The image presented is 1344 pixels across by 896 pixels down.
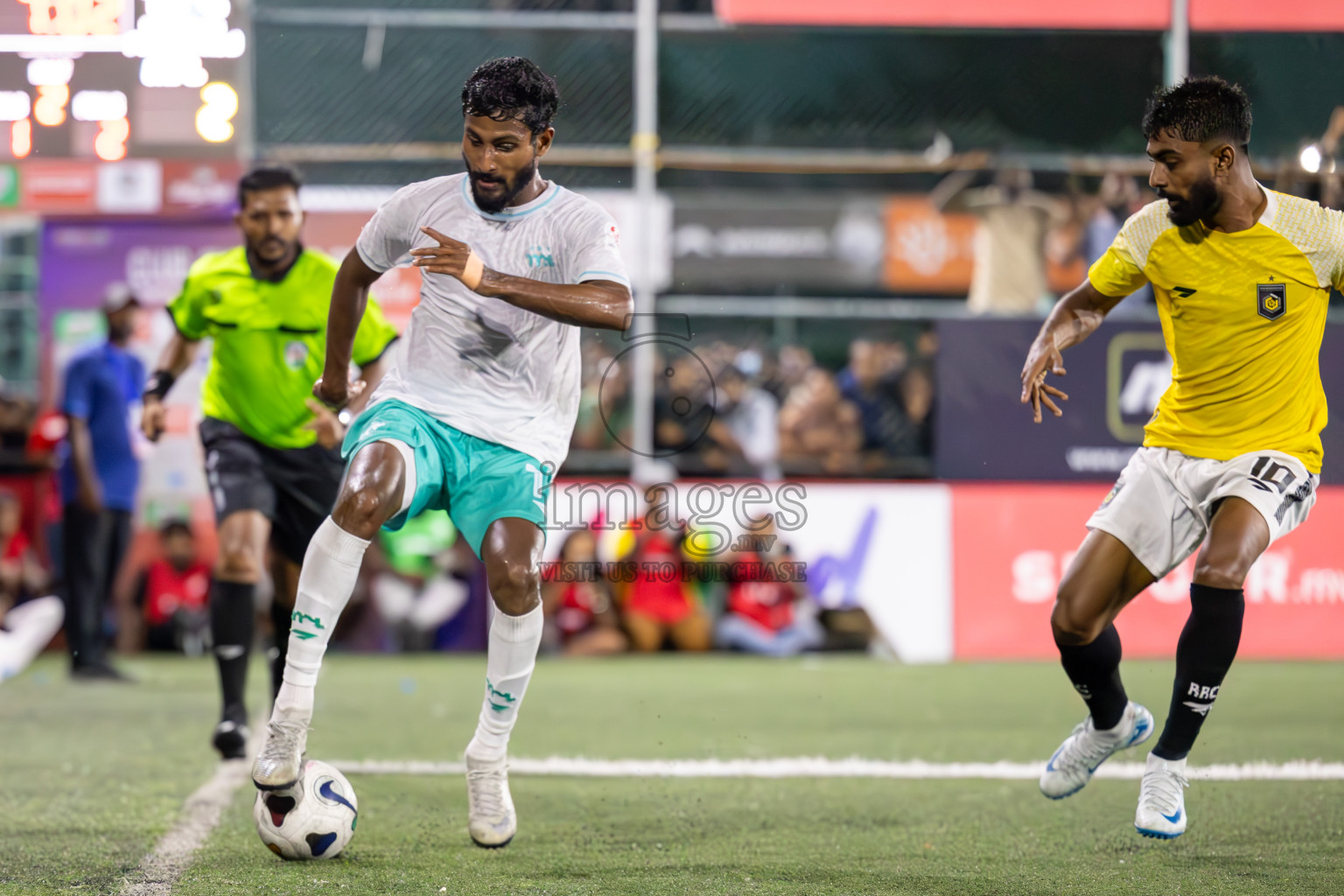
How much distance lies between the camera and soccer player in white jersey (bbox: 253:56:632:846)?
416 centimetres

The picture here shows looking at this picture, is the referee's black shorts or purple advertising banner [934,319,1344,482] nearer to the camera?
the referee's black shorts

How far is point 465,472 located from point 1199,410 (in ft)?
7.26

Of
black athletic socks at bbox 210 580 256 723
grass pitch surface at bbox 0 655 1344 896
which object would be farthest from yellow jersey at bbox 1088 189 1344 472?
black athletic socks at bbox 210 580 256 723

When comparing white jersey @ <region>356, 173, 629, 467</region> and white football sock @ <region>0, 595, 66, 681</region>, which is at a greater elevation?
white jersey @ <region>356, 173, 629, 467</region>

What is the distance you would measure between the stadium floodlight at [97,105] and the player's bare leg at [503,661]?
182 inches

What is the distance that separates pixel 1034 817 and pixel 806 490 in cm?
534

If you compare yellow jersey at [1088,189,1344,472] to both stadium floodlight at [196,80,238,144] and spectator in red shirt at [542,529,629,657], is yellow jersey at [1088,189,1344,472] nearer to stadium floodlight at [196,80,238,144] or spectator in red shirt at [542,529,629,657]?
spectator in red shirt at [542,529,629,657]

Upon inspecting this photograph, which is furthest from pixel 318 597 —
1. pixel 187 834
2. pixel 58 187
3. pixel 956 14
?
pixel 956 14

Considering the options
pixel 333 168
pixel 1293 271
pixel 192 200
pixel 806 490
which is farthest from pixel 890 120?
pixel 1293 271

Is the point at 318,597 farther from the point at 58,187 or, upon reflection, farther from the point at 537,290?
the point at 58,187

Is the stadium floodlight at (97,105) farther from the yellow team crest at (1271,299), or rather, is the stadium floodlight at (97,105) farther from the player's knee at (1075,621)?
the yellow team crest at (1271,299)

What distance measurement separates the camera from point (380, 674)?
9.30 m

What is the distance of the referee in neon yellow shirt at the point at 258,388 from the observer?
598 centimetres

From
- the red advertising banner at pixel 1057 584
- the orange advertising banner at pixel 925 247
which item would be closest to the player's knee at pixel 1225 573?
the red advertising banner at pixel 1057 584
